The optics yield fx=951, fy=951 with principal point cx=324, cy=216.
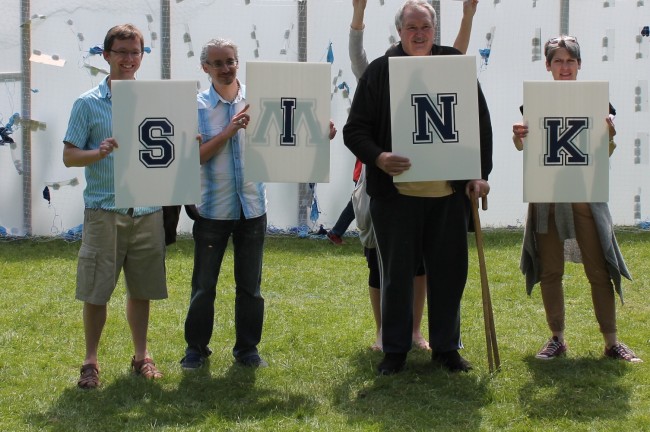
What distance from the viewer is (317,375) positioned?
208 inches

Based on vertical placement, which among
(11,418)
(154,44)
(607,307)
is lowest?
(11,418)

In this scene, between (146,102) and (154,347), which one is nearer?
(146,102)

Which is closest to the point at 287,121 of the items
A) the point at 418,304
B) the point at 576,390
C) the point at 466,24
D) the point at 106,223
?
the point at 106,223

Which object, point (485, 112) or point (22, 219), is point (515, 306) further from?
point (22, 219)

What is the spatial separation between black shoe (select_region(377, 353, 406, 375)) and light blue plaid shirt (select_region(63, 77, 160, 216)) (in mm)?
1625

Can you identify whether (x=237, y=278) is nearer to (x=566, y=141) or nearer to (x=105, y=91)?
(x=105, y=91)

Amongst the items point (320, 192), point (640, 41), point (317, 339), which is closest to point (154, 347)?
point (317, 339)

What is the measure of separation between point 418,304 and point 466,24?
66.5 inches

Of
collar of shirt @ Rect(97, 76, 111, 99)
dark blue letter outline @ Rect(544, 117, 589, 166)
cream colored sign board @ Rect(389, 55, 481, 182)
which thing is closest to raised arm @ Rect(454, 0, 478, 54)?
cream colored sign board @ Rect(389, 55, 481, 182)

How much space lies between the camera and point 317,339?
613 cm

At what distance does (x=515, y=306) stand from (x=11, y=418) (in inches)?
152

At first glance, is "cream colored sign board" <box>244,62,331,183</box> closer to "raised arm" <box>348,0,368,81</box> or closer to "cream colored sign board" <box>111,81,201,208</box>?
"cream colored sign board" <box>111,81,201,208</box>

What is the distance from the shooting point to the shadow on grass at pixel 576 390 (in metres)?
4.57

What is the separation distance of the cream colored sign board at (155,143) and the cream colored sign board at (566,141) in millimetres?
1780
